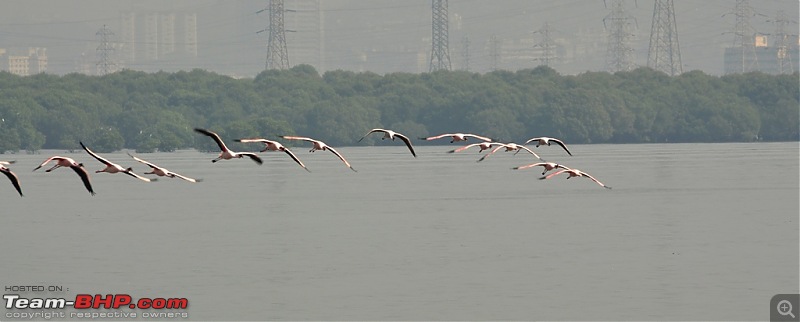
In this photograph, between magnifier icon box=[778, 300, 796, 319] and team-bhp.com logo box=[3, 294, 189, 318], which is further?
team-bhp.com logo box=[3, 294, 189, 318]

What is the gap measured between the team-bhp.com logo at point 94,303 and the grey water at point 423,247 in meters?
0.76

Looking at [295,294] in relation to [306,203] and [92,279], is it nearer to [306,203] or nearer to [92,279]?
[92,279]

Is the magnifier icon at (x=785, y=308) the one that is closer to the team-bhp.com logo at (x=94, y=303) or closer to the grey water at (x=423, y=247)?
the grey water at (x=423, y=247)

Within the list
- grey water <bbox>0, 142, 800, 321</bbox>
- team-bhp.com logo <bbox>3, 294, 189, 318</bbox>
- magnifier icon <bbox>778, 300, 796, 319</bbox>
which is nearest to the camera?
magnifier icon <bbox>778, 300, 796, 319</bbox>

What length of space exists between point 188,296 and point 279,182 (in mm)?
81406

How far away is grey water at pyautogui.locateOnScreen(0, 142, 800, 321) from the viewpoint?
5525 cm

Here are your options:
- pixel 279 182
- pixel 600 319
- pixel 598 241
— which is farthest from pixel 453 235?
pixel 279 182

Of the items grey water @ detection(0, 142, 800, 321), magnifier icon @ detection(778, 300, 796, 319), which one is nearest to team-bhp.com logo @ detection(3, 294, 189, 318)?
grey water @ detection(0, 142, 800, 321)

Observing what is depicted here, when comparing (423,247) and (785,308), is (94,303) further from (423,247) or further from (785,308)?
(785,308)

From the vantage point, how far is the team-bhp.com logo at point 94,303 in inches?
2128

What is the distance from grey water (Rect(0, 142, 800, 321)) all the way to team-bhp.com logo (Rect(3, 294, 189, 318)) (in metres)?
0.76

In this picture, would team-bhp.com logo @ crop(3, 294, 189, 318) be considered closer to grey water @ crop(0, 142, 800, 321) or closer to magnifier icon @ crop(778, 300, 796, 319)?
grey water @ crop(0, 142, 800, 321)

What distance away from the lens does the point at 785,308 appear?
5369cm

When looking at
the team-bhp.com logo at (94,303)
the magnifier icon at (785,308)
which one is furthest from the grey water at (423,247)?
the team-bhp.com logo at (94,303)
